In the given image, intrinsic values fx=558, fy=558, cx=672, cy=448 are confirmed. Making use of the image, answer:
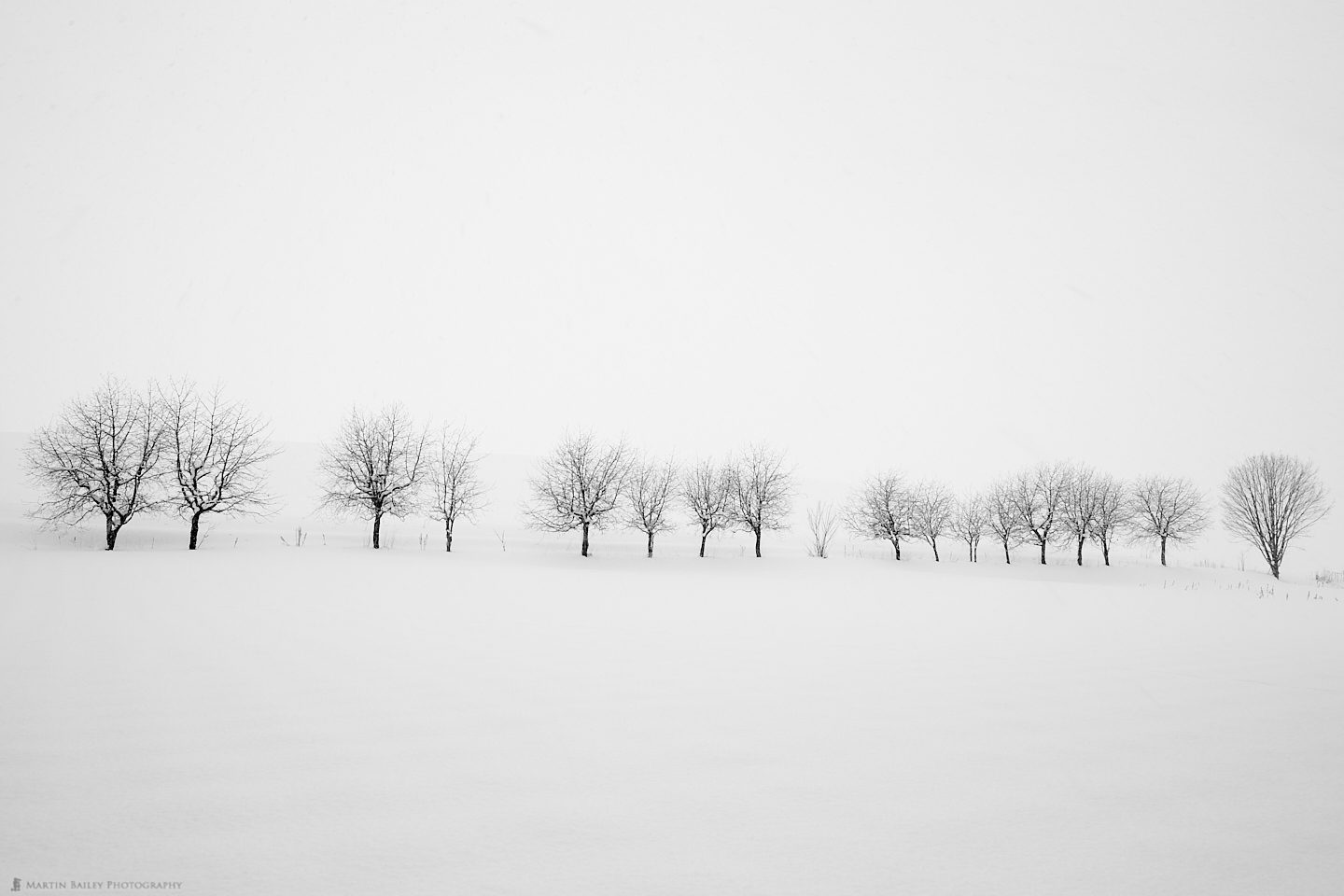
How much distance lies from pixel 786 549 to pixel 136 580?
Result: 1526 inches

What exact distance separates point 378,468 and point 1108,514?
50945 millimetres

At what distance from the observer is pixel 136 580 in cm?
1573

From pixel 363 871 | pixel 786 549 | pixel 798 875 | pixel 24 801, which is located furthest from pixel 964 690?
pixel 786 549

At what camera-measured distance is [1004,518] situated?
42.5m

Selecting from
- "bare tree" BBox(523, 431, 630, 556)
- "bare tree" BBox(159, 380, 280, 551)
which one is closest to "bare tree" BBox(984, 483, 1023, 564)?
"bare tree" BBox(523, 431, 630, 556)

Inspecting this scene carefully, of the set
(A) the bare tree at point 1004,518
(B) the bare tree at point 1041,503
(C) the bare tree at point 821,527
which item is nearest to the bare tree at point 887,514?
(C) the bare tree at point 821,527

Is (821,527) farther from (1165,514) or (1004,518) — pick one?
→ (1165,514)

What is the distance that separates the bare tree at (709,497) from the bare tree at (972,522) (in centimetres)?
1912

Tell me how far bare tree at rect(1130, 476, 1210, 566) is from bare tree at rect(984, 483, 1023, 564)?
9040mm

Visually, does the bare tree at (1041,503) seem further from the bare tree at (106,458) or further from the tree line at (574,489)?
the bare tree at (106,458)

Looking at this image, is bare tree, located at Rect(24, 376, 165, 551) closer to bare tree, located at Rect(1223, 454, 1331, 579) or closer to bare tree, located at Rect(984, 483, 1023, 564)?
bare tree, located at Rect(984, 483, 1023, 564)

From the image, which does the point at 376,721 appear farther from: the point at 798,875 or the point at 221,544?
the point at 221,544

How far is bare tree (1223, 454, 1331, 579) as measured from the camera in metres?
37.7

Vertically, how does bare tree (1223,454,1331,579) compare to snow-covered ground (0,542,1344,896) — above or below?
above
